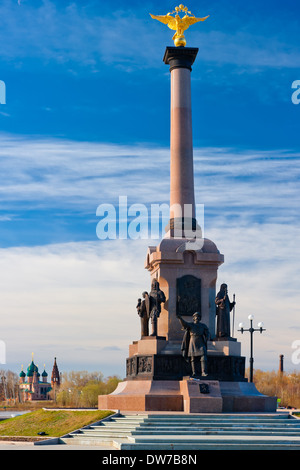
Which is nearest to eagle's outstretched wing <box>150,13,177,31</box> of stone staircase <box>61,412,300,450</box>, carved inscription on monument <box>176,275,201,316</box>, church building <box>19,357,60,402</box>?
carved inscription on monument <box>176,275,201,316</box>

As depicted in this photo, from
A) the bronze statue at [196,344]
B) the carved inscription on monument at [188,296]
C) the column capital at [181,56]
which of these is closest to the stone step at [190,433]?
the bronze statue at [196,344]

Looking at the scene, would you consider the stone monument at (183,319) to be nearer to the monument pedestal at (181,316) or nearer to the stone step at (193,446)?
the monument pedestal at (181,316)

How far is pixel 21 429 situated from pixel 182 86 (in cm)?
1608

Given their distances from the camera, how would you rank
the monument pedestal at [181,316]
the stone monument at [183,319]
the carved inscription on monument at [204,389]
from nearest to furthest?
the carved inscription on monument at [204,389]
the monument pedestal at [181,316]
the stone monument at [183,319]

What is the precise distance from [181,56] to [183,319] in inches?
479

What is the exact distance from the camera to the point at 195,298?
103 ft

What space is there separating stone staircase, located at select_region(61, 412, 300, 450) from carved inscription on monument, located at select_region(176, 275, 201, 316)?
5973mm

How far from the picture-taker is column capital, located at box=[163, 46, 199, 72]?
112 ft

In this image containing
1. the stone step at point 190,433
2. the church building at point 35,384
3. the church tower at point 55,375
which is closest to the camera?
the stone step at point 190,433

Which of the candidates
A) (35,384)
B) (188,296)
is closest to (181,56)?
(188,296)

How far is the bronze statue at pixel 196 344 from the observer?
93.8 feet

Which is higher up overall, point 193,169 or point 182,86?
point 182,86

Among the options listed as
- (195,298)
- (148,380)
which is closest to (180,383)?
(148,380)
